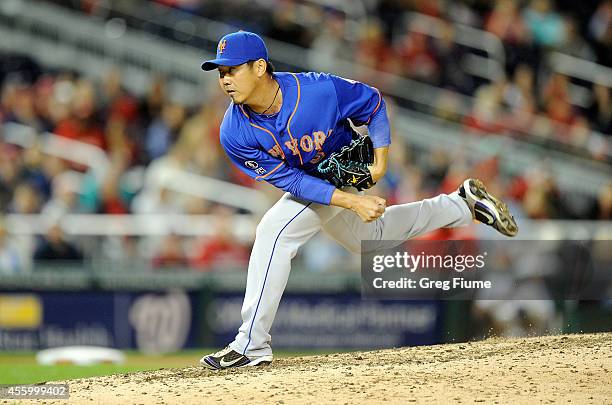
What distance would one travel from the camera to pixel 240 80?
6250 mm

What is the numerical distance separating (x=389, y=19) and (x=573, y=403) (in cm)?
1001

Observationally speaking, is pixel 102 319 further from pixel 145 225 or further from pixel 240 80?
pixel 240 80

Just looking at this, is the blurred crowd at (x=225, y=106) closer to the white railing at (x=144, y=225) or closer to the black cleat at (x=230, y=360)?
the white railing at (x=144, y=225)

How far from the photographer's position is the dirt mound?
5723 mm

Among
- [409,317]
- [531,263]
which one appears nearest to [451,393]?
[531,263]

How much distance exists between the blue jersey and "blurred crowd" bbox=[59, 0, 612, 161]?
6908 mm

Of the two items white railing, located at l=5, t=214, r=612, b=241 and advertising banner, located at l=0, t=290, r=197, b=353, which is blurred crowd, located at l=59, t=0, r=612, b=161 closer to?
white railing, located at l=5, t=214, r=612, b=241

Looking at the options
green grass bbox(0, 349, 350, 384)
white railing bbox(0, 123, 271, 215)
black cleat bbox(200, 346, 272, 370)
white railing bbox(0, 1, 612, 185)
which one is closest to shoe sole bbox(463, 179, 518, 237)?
black cleat bbox(200, 346, 272, 370)

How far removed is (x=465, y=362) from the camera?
6.63 m

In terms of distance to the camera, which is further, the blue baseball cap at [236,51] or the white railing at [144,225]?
the white railing at [144,225]

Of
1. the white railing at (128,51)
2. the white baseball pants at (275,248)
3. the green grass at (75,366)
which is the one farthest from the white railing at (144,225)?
the white baseball pants at (275,248)

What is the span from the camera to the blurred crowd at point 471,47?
13445 millimetres

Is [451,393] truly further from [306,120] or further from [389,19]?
[389,19]

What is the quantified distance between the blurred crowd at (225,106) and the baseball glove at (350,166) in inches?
172
